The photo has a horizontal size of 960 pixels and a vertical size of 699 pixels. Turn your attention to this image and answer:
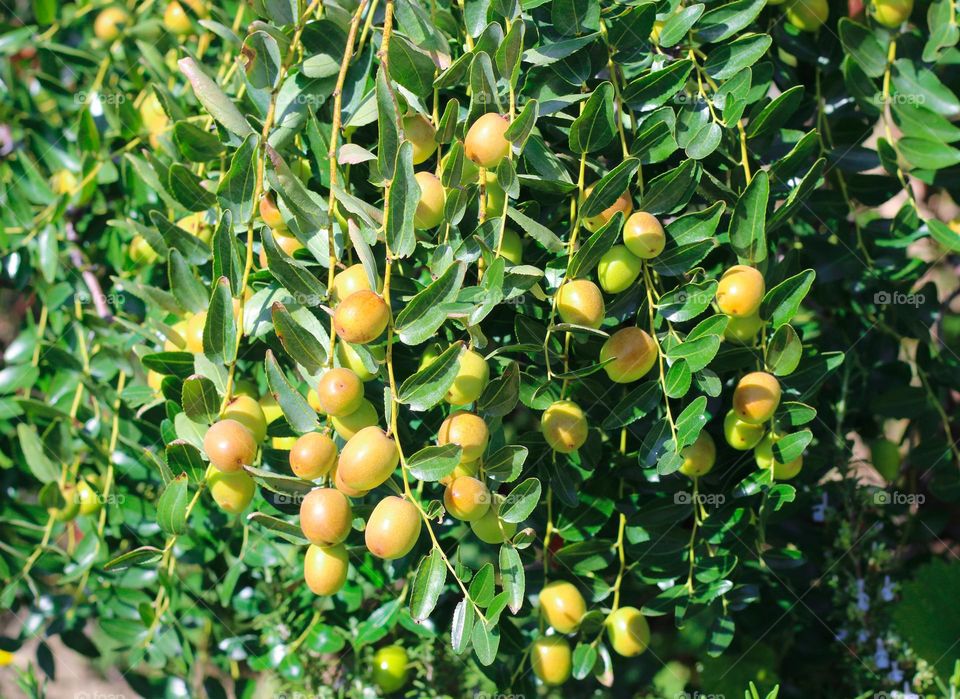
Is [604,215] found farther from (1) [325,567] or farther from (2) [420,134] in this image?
(1) [325,567]

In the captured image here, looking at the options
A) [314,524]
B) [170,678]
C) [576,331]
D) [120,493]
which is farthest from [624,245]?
[170,678]

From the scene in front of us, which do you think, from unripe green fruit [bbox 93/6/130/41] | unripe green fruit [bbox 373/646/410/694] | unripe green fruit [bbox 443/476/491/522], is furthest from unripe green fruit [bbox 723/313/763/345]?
unripe green fruit [bbox 93/6/130/41]

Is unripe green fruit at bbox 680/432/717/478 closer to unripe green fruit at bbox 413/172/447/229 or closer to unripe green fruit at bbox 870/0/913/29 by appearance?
unripe green fruit at bbox 413/172/447/229

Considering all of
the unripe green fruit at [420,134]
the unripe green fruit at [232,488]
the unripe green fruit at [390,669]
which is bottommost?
the unripe green fruit at [390,669]

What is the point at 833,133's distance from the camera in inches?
34.0

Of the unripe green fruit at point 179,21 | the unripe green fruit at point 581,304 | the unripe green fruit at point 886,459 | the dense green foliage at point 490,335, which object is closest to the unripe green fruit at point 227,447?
the dense green foliage at point 490,335

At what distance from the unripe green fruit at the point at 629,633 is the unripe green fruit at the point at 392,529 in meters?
0.25

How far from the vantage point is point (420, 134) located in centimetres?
64

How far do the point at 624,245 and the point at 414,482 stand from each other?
285 mm

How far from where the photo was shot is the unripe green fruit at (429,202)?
1.99 feet

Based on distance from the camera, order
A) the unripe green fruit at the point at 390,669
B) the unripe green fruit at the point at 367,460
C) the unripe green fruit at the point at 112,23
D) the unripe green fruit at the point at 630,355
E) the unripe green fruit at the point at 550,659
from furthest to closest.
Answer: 1. the unripe green fruit at the point at 112,23
2. the unripe green fruit at the point at 390,669
3. the unripe green fruit at the point at 550,659
4. the unripe green fruit at the point at 630,355
5. the unripe green fruit at the point at 367,460

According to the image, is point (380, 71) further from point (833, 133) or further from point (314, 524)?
point (833, 133)

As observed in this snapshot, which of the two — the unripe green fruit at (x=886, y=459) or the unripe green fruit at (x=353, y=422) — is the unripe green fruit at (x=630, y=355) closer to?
the unripe green fruit at (x=353, y=422)

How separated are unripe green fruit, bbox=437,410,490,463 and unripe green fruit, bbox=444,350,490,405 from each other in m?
0.01
